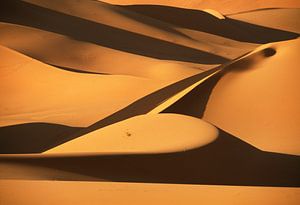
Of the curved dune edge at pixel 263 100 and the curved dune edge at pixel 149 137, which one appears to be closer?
the curved dune edge at pixel 149 137

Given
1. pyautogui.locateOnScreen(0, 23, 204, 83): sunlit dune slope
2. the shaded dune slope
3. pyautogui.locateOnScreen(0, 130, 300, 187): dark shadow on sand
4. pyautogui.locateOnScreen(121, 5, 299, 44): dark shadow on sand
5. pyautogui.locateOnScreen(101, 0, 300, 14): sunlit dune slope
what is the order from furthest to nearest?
pyautogui.locateOnScreen(101, 0, 300, 14): sunlit dune slope
pyautogui.locateOnScreen(121, 5, 299, 44): dark shadow on sand
pyautogui.locateOnScreen(0, 23, 204, 83): sunlit dune slope
the shaded dune slope
pyautogui.locateOnScreen(0, 130, 300, 187): dark shadow on sand

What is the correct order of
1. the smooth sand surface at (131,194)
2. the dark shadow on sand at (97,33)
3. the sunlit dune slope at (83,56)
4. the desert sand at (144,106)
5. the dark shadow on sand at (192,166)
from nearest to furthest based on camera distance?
the smooth sand surface at (131,194)
the desert sand at (144,106)
the dark shadow on sand at (192,166)
the sunlit dune slope at (83,56)
the dark shadow on sand at (97,33)

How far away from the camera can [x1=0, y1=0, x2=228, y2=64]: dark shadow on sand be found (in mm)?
14773

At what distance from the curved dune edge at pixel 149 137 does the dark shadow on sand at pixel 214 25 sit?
11.6 meters

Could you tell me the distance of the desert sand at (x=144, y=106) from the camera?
17.3 feet

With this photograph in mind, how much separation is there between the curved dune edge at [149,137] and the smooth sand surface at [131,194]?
4.04 ft

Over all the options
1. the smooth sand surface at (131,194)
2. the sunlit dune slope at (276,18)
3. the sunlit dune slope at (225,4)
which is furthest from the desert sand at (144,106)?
the sunlit dune slope at (225,4)

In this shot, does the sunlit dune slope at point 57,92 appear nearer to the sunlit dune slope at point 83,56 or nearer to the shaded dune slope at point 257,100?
the sunlit dune slope at point 83,56

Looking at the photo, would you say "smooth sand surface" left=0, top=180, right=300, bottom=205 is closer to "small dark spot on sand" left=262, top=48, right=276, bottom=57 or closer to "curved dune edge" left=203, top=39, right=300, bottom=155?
"curved dune edge" left=203, top=39, right=300, bottom=155

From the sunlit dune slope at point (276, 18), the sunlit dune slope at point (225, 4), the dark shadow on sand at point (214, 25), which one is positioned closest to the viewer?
the dark shadow on sand at point (214, 25)

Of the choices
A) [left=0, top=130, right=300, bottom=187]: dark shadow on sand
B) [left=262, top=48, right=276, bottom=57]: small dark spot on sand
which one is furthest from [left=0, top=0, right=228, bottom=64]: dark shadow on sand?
[left=0, top=130, right=300, bottom=187]: dark shadow on sand

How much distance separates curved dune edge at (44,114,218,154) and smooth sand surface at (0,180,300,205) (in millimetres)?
1231

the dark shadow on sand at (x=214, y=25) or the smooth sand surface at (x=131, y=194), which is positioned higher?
the dark shadow on sand at (x=214, y=25)

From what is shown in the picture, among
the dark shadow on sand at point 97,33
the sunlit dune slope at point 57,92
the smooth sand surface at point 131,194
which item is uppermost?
the dark shadow on sand at point 97,33
